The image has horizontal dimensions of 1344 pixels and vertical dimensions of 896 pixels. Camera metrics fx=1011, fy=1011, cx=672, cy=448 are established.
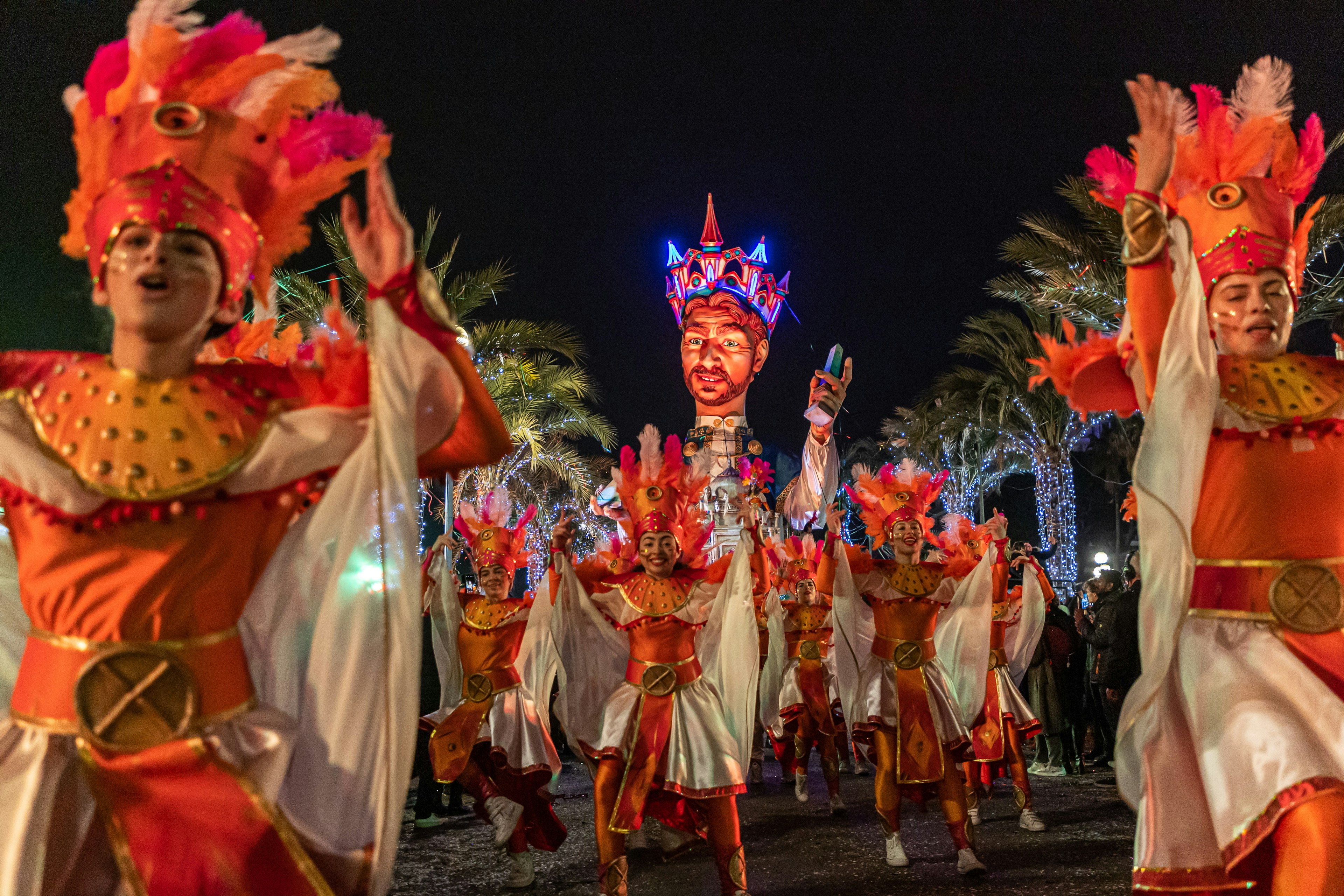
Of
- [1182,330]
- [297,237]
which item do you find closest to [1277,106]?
[1182,330]

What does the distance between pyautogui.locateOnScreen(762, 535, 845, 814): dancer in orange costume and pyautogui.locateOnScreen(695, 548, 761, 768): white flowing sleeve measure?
10.4 feet

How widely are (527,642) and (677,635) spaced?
1.75 meters

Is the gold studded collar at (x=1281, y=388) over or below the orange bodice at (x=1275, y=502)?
over

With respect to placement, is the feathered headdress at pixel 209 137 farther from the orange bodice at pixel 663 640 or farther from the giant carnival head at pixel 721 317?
the giant carnival head at pixel 721 317

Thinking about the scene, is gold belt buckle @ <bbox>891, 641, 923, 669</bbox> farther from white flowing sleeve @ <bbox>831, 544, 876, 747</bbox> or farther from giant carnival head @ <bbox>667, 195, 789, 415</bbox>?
giant carnival head @ <bbox>667, 195, 789, 415</bbox>

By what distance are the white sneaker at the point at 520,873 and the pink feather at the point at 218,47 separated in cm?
556

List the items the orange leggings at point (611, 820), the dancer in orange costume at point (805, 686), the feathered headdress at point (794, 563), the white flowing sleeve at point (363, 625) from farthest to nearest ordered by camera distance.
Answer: the feathered headdress at point (794, 563)
the dancer in orange costume at point (805, 686)
the orange leggings at point (611, 820)
the white flowing sleeve at point (363, 625)

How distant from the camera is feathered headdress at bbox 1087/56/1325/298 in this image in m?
3.21

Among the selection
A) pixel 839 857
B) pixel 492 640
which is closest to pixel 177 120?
pixel 492 640

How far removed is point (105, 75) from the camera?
8.11 ft

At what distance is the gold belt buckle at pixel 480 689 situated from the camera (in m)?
7.37

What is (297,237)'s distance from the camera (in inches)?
105

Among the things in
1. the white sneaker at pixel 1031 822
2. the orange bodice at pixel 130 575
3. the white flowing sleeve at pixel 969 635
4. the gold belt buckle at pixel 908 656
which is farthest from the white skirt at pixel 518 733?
the orange bodice at pixel 130 575

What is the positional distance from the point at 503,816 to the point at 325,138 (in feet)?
18.0
